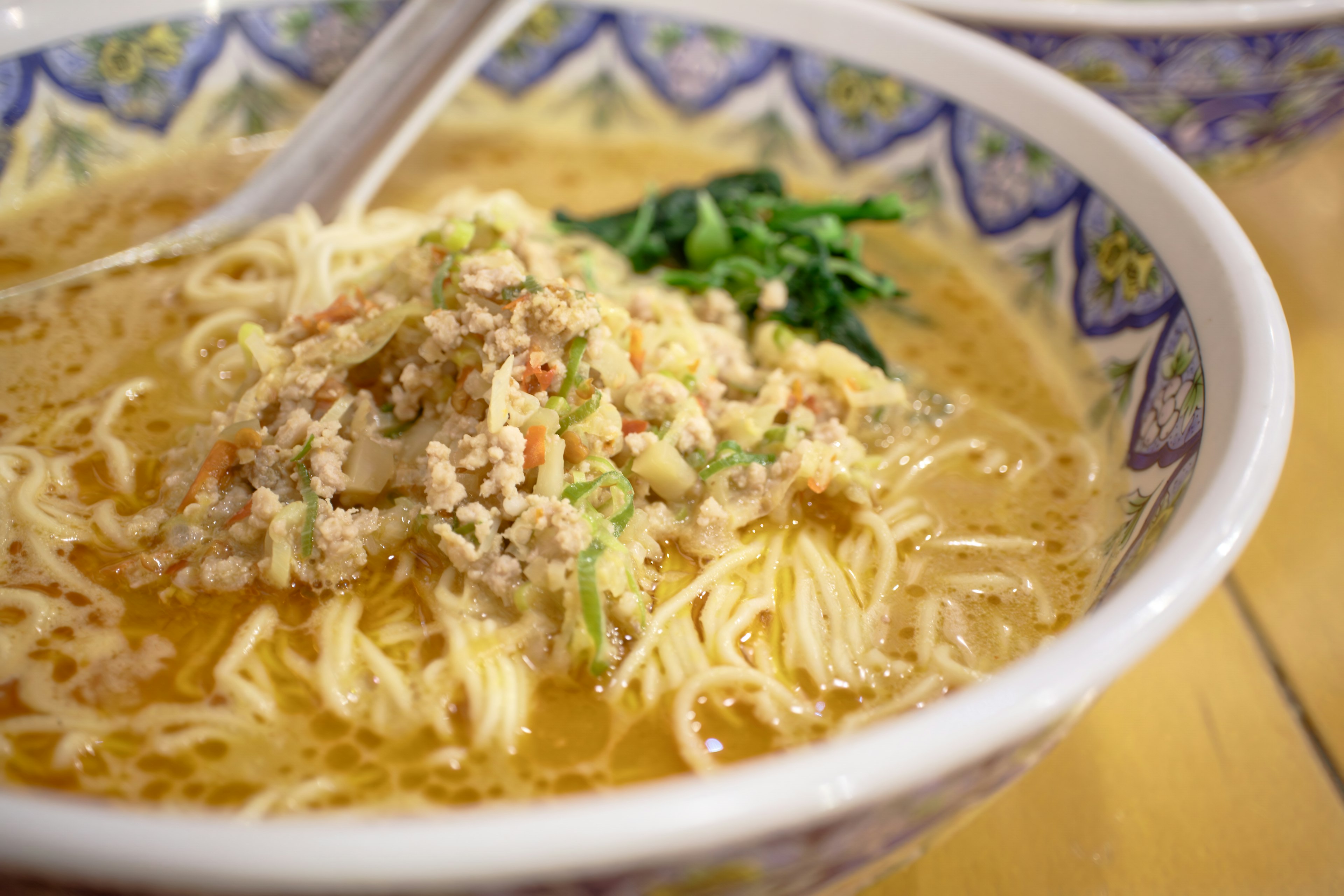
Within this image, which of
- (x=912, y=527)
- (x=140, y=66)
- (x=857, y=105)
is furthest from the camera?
(x=857, y=105)

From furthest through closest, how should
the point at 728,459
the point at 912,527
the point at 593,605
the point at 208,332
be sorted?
1. the point at 208,332
2. the point at 912,527
3. the point at 728,459
4. the point at 593,605

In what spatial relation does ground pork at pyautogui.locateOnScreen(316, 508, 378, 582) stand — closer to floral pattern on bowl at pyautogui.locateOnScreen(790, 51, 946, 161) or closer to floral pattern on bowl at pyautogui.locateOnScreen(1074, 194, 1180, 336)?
floral pattern on bowl at pyautogui.locateOnScreen(1074, 194, 1180, 336)

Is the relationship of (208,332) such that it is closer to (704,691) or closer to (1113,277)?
(704,691)

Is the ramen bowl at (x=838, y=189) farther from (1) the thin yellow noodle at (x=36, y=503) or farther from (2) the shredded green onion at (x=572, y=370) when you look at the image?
(2) the shredded green onion at (x=572, y=370)

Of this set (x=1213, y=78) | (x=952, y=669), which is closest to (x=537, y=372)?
(x=952, y=669)

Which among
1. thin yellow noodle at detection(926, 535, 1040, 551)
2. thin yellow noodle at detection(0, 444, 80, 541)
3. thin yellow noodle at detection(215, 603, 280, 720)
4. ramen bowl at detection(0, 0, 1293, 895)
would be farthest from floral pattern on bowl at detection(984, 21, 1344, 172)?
thin yellow noodle at detection(0, 444, 80, 541)

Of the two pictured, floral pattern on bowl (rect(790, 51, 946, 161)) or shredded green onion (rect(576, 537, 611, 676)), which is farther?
floral pattern on bowl (rect(790, 51, 946, 161))

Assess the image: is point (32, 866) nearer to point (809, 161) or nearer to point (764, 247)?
point (764, 247)
